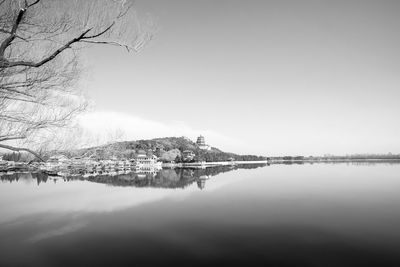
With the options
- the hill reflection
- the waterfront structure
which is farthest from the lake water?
the waterfront structure

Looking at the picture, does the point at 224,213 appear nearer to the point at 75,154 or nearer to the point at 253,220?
the point at 253,220

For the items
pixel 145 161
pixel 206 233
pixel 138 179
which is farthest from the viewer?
pixel 145 161

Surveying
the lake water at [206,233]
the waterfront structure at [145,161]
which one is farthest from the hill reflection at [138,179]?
the waterfront structure at [145,161]

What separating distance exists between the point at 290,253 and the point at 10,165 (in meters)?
12.4

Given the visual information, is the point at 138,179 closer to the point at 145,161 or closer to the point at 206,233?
the point at 206,233

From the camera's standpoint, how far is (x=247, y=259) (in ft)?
42.2

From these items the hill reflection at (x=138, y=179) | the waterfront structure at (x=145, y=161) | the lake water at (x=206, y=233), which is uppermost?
the waterfront structure at (x=145, y=161)

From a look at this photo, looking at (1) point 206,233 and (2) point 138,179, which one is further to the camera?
(2) point 138,179

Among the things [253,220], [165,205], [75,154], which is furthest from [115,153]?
[165,205]

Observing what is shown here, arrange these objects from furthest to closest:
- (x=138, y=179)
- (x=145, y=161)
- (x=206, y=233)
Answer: (x=145, y=161)
(x=138, y=179)
(x=206, y=233)

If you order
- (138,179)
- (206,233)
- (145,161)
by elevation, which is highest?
(145,161)

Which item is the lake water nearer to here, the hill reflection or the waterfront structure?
the hill reflection

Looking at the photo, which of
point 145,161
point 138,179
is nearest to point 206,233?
point 138,179

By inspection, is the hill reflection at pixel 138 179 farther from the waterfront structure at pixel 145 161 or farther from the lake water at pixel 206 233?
the waterfront structure at pixel 145 161
